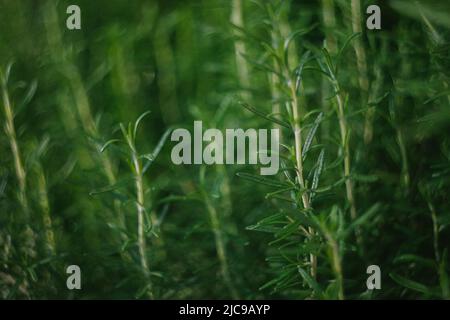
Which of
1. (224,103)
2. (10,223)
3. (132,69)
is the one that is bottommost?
(10,223)

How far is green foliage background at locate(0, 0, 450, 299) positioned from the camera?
68 cm

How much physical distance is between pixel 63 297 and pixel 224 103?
0.50 m

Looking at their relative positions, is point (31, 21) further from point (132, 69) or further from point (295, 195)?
point (295, 195)

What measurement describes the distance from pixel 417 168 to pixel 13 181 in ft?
2.65

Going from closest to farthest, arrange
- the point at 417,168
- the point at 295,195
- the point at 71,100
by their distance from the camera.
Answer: the point at 295,195, the point at 417,168, the point at 71,100

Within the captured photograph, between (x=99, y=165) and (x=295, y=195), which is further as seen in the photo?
(x=99, y=165)

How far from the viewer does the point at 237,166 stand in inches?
35.1

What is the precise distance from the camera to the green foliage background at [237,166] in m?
0.68

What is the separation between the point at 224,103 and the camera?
913 mm
